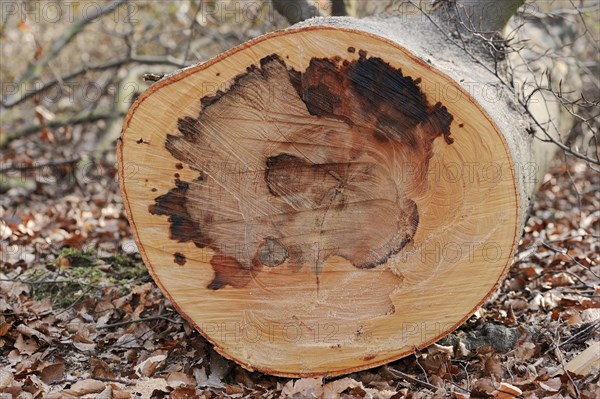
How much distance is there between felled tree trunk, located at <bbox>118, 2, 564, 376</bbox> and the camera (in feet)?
7.93

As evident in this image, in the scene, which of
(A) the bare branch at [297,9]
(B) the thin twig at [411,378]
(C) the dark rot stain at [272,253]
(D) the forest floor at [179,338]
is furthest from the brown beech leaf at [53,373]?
(A) the bare branch at [297,9]

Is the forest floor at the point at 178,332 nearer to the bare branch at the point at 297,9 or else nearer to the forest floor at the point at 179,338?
the forest floor at the point at 179,338

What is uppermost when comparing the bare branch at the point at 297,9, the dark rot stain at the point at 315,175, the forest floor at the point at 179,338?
the bare branch at the point at 297,9

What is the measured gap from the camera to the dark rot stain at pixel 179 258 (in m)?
2.74

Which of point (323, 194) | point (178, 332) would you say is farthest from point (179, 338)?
point (323, 194)

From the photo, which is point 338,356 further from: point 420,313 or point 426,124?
point 426,124

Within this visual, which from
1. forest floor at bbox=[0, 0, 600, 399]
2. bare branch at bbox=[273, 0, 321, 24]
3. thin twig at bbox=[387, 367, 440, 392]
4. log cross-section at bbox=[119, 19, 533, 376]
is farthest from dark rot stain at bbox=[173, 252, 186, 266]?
bare branch at bbox=[273, 0, 321, 24]

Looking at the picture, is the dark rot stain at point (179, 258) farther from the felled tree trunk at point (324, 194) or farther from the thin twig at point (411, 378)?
the thin twig at point (411, 378)

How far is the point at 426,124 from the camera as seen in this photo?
244cm

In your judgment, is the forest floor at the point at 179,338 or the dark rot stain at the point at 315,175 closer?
the dark rot stain at the point at 315,175

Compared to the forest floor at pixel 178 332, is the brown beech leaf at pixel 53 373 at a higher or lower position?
lower

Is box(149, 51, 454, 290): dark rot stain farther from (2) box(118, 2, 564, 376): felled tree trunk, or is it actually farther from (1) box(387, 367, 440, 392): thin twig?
(1) box(387, 367, 440, 392): thin twig

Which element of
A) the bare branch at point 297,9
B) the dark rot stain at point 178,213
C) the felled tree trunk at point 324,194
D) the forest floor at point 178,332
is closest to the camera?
the felled tree trunk at point 324,194

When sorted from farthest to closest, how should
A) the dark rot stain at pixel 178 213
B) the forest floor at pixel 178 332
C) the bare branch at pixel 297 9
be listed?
the bare branch at pixel 297 9 < the dark rot stain at pixel 178 213 < the forest floor at pixel 178 332
